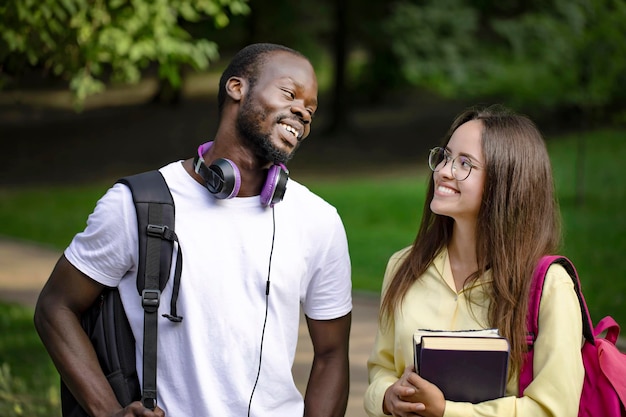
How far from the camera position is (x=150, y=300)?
3.14 meters

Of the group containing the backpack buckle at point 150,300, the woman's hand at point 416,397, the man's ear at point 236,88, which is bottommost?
the woman's hand at point 416,397

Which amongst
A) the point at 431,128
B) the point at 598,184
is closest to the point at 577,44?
the point at 598,184

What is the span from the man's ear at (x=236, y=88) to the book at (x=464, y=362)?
0.99 m

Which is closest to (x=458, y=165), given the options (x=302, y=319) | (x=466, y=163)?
(x=466, y=163)

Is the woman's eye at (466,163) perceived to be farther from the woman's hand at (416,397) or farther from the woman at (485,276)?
the woman's hand at (416,397)

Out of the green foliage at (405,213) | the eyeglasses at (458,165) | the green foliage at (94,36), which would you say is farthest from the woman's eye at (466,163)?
the green foliage at (405,213)

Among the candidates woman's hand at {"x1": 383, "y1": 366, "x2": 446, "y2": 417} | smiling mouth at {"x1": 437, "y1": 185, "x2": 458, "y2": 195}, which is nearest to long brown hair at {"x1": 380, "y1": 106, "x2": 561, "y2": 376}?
smiling mouth at {"x1": 437, "y1": 185, "x2": 458, "y2": 195}

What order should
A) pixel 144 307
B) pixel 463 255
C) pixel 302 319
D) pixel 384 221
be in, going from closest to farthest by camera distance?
pixel 144 307, pixel 463 255, pixel 302 319, pixel 384 221

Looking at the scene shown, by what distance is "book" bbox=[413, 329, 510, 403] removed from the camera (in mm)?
2994

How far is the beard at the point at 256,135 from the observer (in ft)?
10.9

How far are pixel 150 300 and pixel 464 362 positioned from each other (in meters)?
0.97

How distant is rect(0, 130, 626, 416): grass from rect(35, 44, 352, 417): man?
294 centimetres

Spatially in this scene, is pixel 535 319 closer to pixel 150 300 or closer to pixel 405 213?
pixel 150 300

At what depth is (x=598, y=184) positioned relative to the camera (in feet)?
65.9
